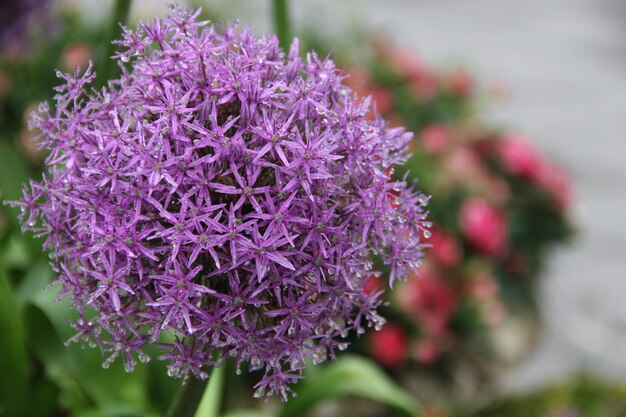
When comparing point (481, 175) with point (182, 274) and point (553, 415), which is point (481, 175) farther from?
point (182, 274)

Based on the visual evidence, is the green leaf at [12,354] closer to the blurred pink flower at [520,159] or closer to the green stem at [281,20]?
the green stem at [281,20]

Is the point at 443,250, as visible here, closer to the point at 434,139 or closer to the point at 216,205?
the point at 434,139

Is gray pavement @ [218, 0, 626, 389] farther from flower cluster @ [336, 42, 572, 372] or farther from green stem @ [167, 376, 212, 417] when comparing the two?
green stem @ [167, 376, 212, 417]

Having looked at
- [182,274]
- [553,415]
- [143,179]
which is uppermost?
[553,415]

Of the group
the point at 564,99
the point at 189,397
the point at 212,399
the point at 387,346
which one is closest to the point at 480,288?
the point at 387,346

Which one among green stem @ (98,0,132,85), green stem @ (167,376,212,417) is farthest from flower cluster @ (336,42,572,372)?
green stem @ (167,376,212,417)

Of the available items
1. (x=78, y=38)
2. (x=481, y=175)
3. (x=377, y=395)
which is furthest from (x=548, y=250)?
(x=78, y=38)
